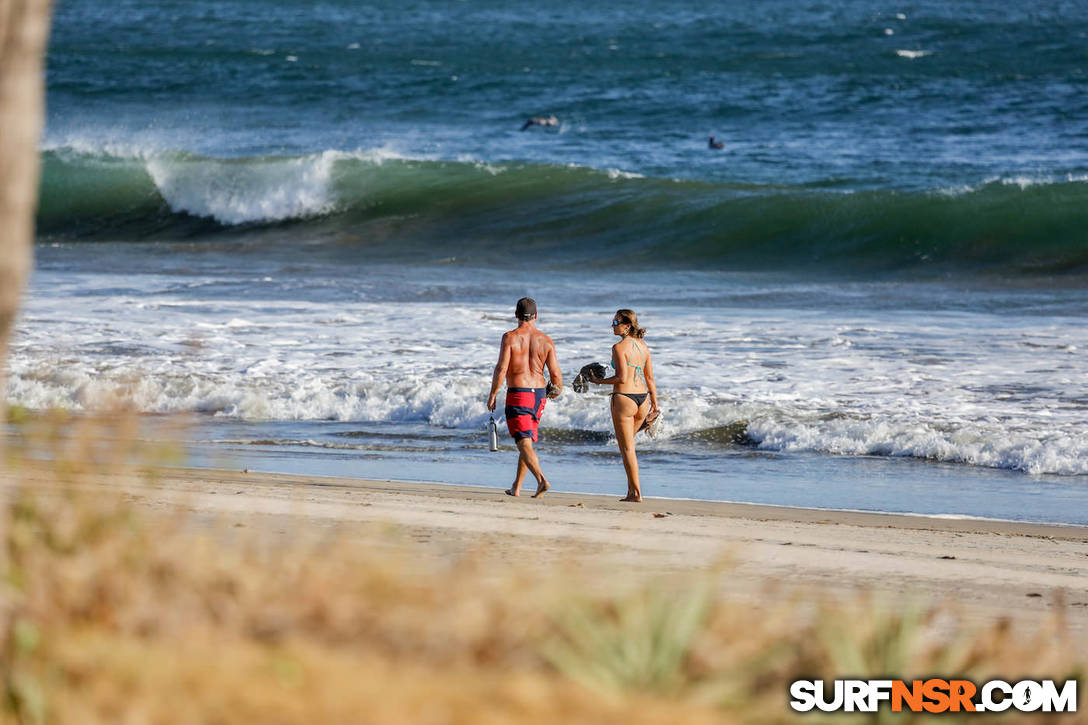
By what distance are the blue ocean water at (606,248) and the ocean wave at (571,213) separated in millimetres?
108

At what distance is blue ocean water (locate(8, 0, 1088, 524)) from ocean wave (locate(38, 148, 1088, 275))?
4.3 inches

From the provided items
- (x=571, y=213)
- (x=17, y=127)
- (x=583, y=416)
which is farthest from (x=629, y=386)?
(x=571, y=213)

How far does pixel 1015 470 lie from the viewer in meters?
10.1

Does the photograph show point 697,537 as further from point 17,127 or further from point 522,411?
point 17,127

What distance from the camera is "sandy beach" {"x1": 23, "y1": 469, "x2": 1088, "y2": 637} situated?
5992 millimetres

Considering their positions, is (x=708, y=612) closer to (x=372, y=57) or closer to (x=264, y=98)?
(x=264, y=98)

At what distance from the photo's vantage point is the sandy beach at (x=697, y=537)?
19.7 ft

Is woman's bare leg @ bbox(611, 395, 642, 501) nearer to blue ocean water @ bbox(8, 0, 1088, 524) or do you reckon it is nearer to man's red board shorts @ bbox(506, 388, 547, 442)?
man's red board shorts @ bbox(506, 388, 547, 442)

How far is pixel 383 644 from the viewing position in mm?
3877

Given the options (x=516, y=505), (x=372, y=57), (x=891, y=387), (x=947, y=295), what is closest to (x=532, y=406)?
(x=516, y=505)

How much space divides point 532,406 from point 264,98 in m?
42.2

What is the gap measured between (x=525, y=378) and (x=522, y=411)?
229 millimetres

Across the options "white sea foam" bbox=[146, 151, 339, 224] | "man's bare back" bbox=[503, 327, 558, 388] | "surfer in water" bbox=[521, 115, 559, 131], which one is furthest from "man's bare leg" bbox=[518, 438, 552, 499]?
"surfer in water" bbox=[521, 115, 559, 131]

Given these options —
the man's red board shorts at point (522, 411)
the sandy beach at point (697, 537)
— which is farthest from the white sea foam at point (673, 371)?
the man's red board shorts at point (522, 411)
